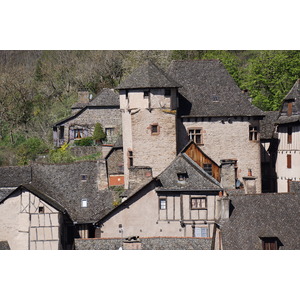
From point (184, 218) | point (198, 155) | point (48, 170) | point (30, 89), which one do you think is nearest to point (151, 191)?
point (184, 218)

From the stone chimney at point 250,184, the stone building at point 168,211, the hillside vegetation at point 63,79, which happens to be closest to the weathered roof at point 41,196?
the stone building at point 168,211

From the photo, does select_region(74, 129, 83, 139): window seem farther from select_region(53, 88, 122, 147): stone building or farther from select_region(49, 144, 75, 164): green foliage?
select_region(49, 144, 75, 164): green foliage

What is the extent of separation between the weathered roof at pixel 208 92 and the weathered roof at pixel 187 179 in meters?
3.91

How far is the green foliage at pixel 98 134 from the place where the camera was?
42219mm

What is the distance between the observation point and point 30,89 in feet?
162

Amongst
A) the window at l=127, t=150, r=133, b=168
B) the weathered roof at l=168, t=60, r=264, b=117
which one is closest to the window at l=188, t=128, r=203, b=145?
the weathered roof at l=168, t=60, r=264, b=117

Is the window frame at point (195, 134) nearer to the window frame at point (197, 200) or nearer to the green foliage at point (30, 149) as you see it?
the window frame at point (197, 200)

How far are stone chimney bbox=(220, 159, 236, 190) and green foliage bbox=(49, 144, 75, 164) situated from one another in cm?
940

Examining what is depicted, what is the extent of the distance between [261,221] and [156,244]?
4037 mm

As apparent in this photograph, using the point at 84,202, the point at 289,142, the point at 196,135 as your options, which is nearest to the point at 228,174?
the point at 196,135

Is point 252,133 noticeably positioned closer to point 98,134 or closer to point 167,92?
point 167,92

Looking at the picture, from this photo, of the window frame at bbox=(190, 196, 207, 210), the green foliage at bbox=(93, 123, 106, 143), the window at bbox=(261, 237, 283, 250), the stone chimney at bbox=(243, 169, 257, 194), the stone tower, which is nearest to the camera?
the window at bbox=(261, 237, 283, 250)

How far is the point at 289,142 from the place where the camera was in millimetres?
35344

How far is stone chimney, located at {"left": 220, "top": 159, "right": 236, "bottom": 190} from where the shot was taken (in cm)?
3291
